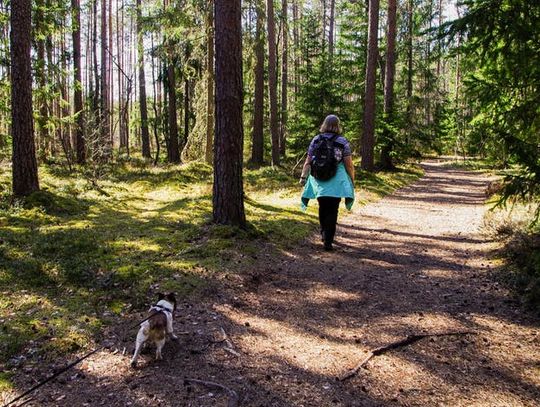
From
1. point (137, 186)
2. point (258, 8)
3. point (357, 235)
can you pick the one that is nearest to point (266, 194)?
point (137, 186)

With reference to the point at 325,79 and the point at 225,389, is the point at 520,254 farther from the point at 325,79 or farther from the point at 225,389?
the point at 325,79

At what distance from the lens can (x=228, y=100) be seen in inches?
275

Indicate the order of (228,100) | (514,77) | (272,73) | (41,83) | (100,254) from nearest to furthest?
(514,77)
(100,254)
(228,100)
(41,83)
(272,73)

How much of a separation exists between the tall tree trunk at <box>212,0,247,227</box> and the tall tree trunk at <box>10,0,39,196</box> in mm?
5277

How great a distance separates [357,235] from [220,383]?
5626 millimetres

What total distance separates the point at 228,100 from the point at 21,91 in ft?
18.4

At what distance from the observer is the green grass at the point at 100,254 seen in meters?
4.42

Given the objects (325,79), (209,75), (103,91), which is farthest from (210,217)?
(103,91)

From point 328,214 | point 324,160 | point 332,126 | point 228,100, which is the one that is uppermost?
point 228,100

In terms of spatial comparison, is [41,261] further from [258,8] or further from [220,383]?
[258,8]

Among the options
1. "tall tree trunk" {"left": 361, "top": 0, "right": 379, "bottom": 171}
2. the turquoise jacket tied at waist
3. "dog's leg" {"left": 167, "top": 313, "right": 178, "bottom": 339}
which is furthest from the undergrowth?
"tall tree trunk" {"left": 361, "top": 0, "right": 379, "bottom": 171}

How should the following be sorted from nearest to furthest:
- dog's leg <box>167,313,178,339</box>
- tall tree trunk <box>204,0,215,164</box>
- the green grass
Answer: dog's leg <box>167,313,178,339</box>, the green grass, tall tree trunk <box>204,0,215,164</box>

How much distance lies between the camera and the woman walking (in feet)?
23.0

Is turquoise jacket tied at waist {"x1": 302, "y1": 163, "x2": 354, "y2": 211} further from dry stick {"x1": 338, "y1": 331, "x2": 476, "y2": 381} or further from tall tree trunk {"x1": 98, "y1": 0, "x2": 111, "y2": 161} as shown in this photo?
tall tree trunk {"x1": 98, "y1": 0, "x2": 111, "y2": 161}
